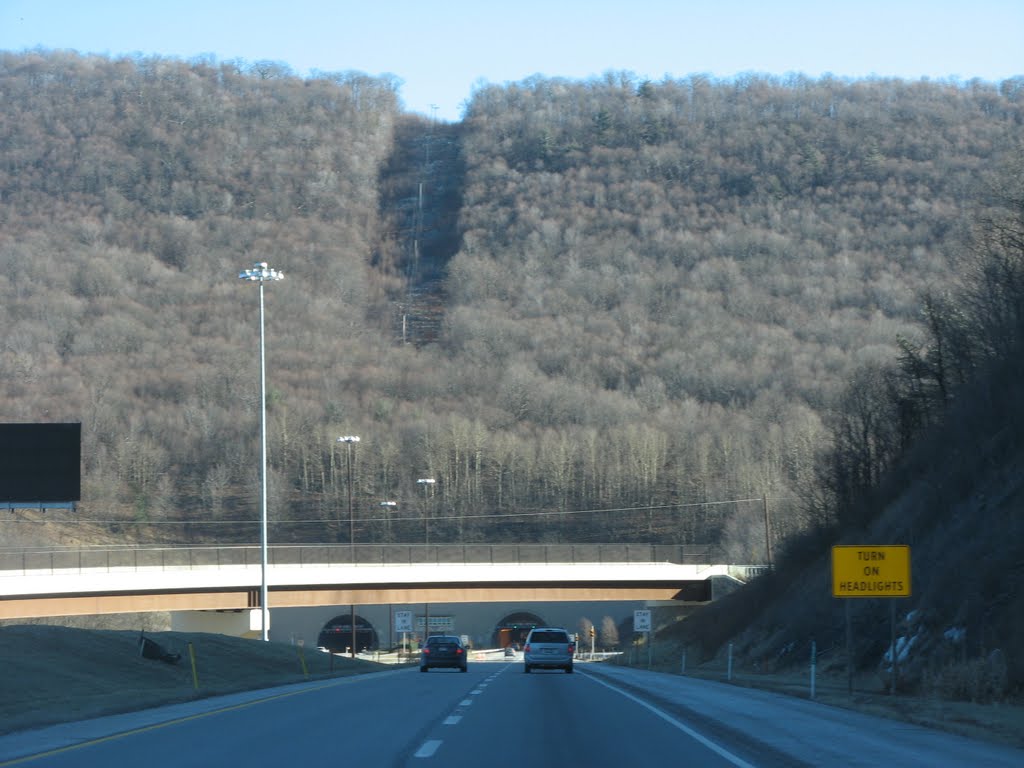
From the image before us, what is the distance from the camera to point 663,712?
20.9 meters

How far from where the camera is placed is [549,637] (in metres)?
43.7

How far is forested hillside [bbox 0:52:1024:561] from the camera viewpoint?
110 meters

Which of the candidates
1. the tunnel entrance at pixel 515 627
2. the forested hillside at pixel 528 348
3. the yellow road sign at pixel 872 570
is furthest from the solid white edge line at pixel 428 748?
the tunnel entrance at pixel 515 627

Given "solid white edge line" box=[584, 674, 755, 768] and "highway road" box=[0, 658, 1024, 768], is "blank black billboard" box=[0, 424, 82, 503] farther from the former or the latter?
"solid white edge line" box=[584, 674, 755, 768]

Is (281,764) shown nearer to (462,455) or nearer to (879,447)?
(879,447)

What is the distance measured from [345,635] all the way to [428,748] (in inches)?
3225

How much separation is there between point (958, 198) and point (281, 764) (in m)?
164

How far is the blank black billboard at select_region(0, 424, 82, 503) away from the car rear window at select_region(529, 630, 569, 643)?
→ 16606mm

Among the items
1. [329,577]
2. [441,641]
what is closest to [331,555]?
[329,577]

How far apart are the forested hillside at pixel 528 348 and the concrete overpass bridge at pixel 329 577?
1071cm

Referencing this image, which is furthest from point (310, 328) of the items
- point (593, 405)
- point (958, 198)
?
point (958, 198)

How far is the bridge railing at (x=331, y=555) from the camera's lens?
192 ft

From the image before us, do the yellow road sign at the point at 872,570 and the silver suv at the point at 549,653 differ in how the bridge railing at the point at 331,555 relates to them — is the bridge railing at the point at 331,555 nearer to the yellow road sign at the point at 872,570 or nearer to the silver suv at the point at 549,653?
the silver suv at the point at 549,653

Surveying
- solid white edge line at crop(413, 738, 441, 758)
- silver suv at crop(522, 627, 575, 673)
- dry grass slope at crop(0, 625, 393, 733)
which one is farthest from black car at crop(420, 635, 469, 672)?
solid white edge line at crop(413, 738, 441, 758)
